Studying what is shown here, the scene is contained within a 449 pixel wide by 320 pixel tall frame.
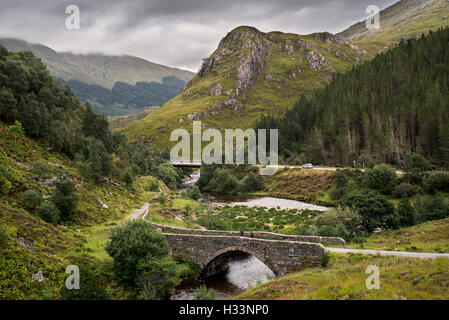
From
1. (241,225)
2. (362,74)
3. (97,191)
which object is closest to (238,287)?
(241,225)

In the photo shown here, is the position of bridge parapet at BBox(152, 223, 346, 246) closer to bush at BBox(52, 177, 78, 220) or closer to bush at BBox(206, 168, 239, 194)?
bush at BBox(52, 177, 78, 220)

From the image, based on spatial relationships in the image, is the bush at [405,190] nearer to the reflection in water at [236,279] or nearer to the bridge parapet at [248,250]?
the reflection in water at [236,279]

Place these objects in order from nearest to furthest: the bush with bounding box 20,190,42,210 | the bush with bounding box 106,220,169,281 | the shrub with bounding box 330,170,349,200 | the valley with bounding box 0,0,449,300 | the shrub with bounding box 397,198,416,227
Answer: the valley with bounding box 0,0,449,300 < the bush with bounding box 106,220,169,281 < the bush with bounding box 20,190,42,210 < the shrub with bounding box 397,198,416,227 < the shrub with bounding box 330,170,349,200

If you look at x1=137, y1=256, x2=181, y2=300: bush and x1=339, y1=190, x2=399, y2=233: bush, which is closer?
x1=137, y1=256, x2=181, y2=300: bush

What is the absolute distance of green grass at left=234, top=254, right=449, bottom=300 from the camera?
53.6ft

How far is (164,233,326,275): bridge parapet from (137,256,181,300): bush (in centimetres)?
600

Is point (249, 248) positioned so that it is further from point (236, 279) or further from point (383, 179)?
point (383, 179)

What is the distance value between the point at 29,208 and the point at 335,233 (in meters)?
36.8

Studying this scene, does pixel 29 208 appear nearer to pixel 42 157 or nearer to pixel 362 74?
pixel 42 157

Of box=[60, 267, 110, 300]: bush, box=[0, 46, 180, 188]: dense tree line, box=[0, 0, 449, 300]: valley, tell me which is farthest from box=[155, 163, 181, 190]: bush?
box=[60, 267, 110, 300]: bush

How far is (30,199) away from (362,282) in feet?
112

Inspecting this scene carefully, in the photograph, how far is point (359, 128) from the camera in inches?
4631

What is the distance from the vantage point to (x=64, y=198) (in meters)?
36.8

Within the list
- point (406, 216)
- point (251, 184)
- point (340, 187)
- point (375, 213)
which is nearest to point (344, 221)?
point (375, 213)
